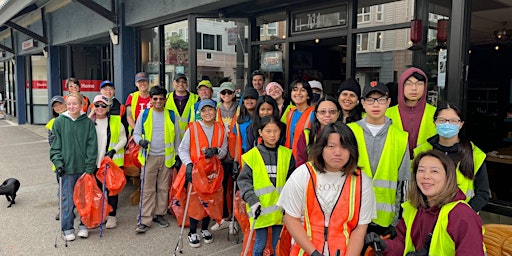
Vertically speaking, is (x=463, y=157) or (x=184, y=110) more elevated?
(x=184, y=110)

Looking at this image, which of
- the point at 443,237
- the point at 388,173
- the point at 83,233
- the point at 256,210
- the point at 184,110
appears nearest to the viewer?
the point at 443,237

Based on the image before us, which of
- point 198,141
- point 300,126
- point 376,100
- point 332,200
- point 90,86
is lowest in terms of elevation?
point 332,200

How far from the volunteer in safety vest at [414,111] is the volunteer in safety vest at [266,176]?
99 centimetres

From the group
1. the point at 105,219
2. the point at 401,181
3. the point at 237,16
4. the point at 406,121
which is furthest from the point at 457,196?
the point at 237,16

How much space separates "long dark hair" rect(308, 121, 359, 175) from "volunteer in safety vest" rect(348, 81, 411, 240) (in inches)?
18.4

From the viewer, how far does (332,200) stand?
2.44m

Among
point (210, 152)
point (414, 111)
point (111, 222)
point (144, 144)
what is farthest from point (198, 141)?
point (414, 111)

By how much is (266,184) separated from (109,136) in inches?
98.7

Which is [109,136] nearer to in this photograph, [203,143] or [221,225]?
[203,143]

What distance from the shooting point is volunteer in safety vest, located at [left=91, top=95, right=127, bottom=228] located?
491 cm

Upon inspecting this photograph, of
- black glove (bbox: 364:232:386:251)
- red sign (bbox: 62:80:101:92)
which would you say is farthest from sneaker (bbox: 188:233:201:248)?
red sign (bbox: 62:80:101:92)

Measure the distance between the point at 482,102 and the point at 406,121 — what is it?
27.5 ft

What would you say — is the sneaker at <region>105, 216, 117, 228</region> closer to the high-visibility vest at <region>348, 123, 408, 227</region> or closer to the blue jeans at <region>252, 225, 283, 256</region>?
the blue jeans at <region>252, 225, 283, 256</region>

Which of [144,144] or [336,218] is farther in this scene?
[144,144]
